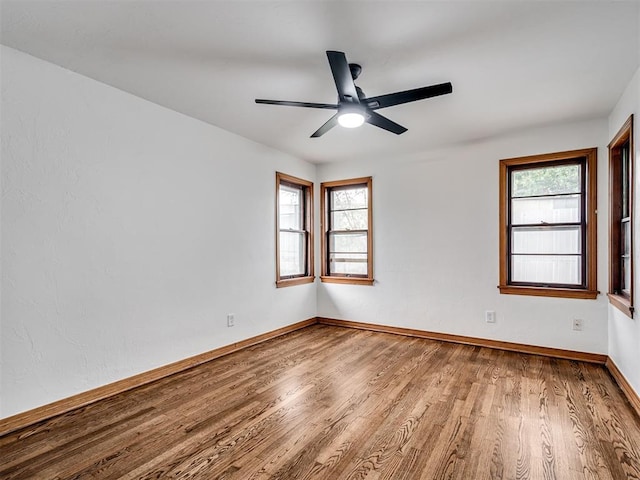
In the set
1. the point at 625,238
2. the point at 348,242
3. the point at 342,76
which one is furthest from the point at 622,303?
the point at 348,242

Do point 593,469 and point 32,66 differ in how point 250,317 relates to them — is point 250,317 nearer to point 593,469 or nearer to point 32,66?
point 32,66

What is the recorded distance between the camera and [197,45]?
2.33m

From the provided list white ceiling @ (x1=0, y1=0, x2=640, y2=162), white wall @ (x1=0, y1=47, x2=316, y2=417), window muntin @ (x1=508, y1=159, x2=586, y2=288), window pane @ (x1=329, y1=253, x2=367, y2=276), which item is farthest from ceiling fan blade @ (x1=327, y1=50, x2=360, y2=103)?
window pane @ (x1=329, y1=253, x2=367, y2=276)

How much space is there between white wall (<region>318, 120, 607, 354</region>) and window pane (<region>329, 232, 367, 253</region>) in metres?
0.30

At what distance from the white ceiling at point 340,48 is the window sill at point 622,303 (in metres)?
1.79

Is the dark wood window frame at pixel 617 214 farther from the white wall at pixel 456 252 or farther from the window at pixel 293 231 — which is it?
the window at pixel 293 231

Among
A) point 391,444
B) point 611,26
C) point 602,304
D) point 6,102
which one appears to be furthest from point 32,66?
point 602,304

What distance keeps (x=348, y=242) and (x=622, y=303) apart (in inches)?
128

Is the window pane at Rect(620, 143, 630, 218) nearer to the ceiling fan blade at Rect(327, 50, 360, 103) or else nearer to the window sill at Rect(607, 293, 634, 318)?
the window sill at Rect(607, 293, 634, 318)

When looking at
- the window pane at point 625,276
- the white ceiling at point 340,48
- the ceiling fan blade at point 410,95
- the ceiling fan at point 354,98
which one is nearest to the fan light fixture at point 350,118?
the ceiling fan at point 354,98

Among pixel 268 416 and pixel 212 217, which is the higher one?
pixel 212 217

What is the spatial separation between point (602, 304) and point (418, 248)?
2017 mm

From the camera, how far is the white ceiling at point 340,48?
1983 mm

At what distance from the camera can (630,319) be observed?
2824mm
